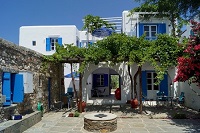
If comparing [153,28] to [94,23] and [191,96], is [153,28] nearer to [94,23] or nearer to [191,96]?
[94,23]

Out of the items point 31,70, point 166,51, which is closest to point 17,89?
point 31,70

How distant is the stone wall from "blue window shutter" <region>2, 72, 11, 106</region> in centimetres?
21

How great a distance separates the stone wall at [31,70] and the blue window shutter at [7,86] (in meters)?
0.21

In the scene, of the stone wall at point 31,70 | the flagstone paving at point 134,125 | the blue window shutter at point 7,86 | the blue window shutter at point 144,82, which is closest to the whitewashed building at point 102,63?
the blue window shutter at point 144,82

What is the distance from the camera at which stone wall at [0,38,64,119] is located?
24.9ft

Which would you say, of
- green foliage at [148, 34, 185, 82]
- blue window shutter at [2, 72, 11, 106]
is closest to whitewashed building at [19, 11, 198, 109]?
green foliage at [148, 34, 185, 82]

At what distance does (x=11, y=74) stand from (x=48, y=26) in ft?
49.3

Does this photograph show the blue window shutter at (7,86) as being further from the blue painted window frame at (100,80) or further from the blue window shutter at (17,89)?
the blue painted window frame at (100,80)

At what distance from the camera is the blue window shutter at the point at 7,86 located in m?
7.34

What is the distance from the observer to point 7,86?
7441 mm

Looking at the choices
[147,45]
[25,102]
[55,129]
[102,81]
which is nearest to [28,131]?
[55,129]

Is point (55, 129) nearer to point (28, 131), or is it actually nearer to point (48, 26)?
point (28, 131)

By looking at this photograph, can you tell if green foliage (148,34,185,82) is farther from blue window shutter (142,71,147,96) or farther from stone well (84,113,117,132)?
blue window shutter (142,71,147,96)

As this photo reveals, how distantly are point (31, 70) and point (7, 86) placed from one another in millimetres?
2809
